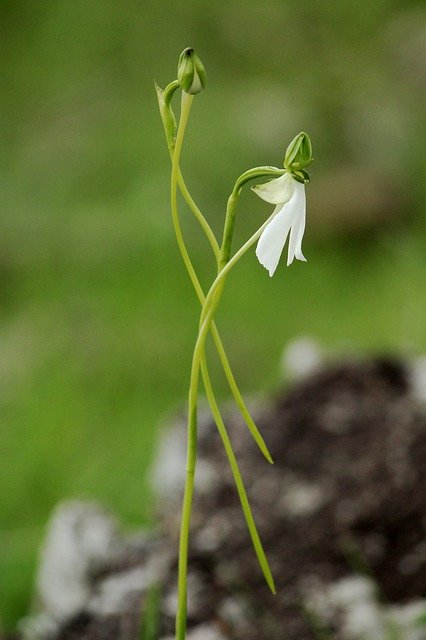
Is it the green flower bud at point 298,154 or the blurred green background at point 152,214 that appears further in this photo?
the blurred green background at point 152,214

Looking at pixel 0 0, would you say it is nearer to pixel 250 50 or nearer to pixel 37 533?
pixel 250 50

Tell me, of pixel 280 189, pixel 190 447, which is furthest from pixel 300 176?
pixel 190 447

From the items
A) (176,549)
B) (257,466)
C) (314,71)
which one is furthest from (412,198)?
(176,549)

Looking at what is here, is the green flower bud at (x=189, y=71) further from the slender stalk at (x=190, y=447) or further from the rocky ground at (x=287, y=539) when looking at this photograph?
the rocky ground at (x=287, y=539)

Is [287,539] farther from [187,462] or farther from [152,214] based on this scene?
[152,214]

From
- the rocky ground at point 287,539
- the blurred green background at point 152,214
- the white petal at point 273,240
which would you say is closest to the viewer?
the white petal at point 273,240

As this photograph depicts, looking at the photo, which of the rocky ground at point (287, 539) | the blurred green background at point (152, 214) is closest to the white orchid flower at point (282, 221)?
the rocky ground at point (287, 539)
